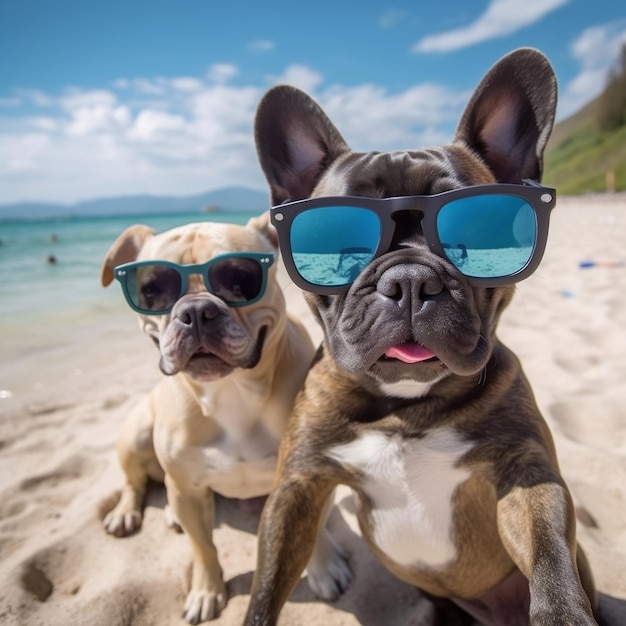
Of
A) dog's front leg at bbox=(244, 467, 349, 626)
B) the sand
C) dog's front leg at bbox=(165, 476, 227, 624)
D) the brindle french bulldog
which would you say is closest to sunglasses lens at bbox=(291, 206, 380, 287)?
the brindle french bulldog

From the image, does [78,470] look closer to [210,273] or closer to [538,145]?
[210,273]

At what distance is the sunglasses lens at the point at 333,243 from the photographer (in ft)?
4.96

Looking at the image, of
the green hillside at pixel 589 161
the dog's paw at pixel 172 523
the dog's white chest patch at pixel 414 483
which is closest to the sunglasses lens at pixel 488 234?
the dog's white chest patch at pixel 414 483

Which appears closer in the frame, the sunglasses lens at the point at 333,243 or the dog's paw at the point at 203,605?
the sunglasses lens at the point at 333,243

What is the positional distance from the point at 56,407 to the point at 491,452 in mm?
3385

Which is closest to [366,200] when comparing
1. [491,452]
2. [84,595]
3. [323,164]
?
[323,164]

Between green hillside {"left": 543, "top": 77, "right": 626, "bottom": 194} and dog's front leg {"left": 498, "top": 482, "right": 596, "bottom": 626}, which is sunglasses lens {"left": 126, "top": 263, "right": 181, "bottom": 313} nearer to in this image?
dog's front leg {"left": 498, "top": 482, "right": 596, "bottom": 626}

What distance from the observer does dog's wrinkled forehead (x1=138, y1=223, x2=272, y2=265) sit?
6.90 feet

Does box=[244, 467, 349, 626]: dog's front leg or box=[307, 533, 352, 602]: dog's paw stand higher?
box=[244, 467, 349, 626]: dog's front leg

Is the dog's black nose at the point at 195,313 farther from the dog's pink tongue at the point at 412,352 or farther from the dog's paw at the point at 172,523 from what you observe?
the dog's paw at the point at 172,523

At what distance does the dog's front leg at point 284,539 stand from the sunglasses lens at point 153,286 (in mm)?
852

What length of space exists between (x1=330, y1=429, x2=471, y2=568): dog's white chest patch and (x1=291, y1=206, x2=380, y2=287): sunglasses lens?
0.49m

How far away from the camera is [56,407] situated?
3.86m

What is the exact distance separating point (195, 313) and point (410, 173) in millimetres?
906
